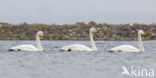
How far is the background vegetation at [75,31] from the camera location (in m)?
53.8

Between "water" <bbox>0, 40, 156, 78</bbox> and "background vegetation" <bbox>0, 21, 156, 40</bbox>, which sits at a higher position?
"water" <bbox>0, 40, 156, 78</bbox>

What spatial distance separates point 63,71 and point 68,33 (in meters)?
41.6

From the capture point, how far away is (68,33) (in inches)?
2269

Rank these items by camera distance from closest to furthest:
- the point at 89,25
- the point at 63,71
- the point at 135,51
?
1. the point at 63,71
2. the point at 135,51
3. the point at 89,25

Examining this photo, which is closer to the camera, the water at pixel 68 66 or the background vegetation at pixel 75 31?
the water at pixel 68 66

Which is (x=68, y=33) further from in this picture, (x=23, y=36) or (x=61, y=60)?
(x=61, y=60)

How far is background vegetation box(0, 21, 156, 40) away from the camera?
53.8m

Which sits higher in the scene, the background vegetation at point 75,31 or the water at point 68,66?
the water at point 68,66

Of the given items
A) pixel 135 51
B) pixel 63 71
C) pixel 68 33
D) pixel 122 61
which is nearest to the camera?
pixel 63 71

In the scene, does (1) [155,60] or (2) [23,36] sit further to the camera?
(2) [23,36]

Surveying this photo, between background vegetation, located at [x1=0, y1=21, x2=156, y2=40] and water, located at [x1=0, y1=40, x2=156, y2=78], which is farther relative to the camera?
background vegetation, located at [x1=0, y1=21, x2=156, y2=40]

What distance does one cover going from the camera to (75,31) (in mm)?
58188

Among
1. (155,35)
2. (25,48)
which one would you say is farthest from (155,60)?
(155,35)

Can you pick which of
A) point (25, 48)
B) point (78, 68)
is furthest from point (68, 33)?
point (78, 68)
